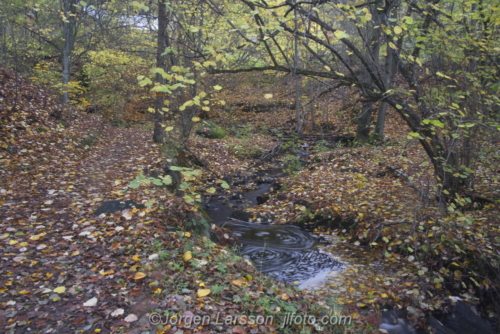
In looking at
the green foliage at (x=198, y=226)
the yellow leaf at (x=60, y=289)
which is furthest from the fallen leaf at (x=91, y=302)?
the green foliage at (x=198, y=226)

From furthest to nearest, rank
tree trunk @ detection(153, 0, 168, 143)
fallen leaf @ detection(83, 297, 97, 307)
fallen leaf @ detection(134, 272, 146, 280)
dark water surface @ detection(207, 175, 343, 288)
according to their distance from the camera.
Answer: tree trunk @ detection(153, 0, 168, 143), dark water surface @ detection(207, 175, 343, 288), fallen leaf @ detection(134, 272, 146, 280), fallen leaf @ detection(83, 297, 97, 307)

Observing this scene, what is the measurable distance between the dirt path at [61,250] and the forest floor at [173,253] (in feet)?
0.06

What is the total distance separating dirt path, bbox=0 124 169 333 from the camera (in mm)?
3049

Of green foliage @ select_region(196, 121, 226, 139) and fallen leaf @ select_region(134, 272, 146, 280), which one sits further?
green foliage @ select_region(196, 121, 226, 139)

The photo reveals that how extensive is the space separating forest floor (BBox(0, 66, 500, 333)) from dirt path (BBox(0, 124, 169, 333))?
0.02 meters

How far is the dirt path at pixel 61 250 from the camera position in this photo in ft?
10.0

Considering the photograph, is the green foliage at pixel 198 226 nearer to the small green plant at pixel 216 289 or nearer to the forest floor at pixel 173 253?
the forest floor at pixel 173 253

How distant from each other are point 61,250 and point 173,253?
1.52 m

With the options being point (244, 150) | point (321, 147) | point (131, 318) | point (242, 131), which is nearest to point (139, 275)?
point (131, 318)

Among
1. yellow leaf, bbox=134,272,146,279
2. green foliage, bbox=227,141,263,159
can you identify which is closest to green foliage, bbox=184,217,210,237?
yellow leaf, bbox=134,272,146,279

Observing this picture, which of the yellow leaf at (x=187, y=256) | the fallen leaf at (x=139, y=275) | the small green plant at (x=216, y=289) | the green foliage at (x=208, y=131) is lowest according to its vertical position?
the small green plant at (x=216, y=289)

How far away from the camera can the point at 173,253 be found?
13.7 feet

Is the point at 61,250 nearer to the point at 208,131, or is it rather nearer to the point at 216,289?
the point at 216,289

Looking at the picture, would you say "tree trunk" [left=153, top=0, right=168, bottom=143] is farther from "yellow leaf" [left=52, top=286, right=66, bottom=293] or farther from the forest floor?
"yellow leaf" [left=52, top=286, right=66, bottom=293]
